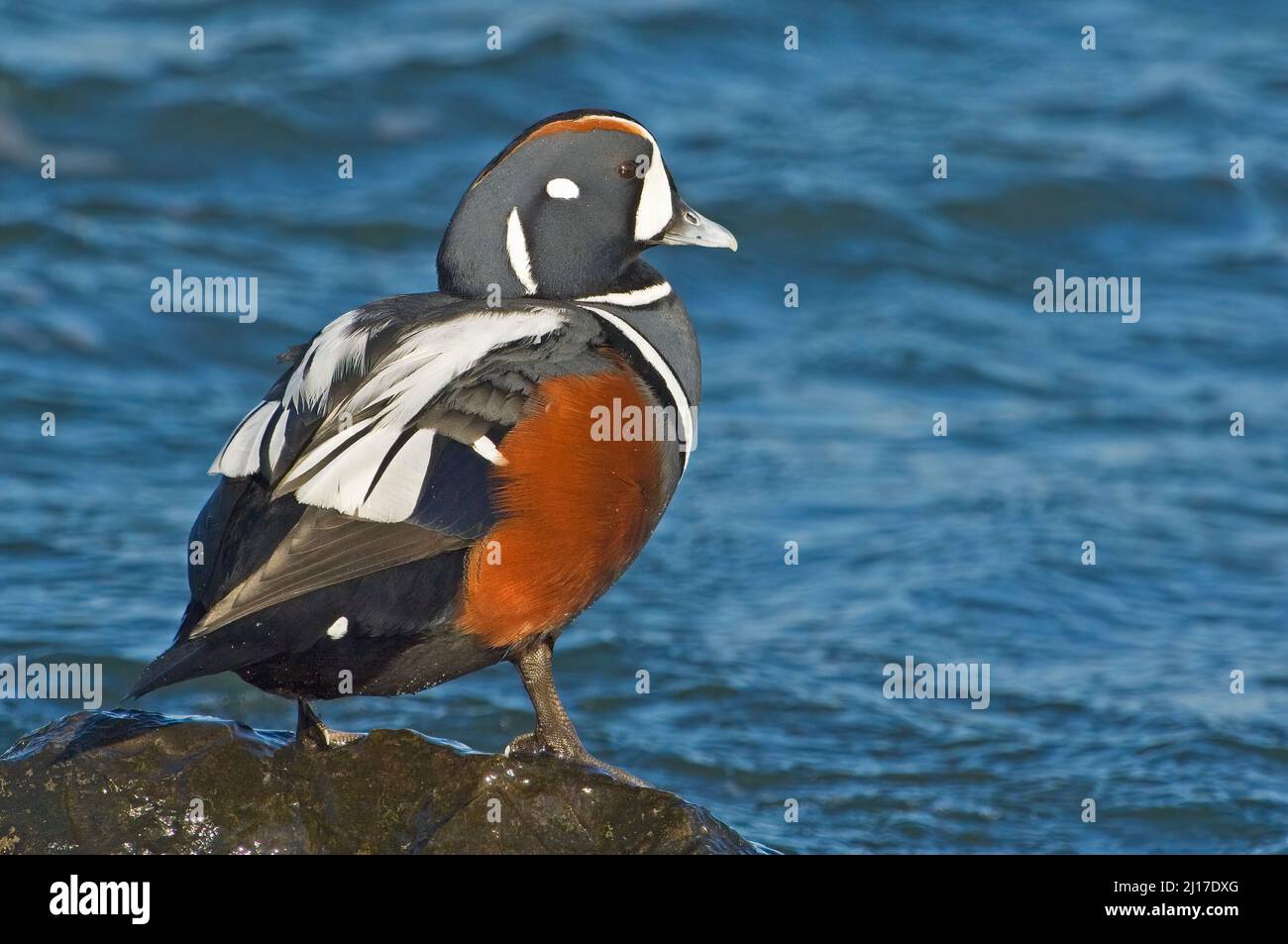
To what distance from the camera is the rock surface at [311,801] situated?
4.89 m

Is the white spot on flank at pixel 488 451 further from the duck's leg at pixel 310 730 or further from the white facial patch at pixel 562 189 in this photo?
the white facial patch at pixel 562 189

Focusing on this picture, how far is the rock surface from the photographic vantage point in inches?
193

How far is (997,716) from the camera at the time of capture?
8062 mm

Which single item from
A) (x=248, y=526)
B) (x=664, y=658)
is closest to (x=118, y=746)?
(x=248, y=526)

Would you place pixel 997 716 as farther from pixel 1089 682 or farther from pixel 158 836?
pixel 158 836

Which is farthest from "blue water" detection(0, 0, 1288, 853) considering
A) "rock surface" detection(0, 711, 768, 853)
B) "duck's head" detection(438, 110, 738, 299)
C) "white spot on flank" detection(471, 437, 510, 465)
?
"white spot on flank" detection(471, 437, 510, 465)

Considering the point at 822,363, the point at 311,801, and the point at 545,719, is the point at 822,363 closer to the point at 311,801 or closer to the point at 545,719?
the point at 545,719

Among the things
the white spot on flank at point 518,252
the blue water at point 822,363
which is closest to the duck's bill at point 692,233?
the white spot on flank at point 518,252

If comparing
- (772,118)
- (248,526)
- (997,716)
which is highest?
(772,118)

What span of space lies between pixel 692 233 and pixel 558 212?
1.93 feet

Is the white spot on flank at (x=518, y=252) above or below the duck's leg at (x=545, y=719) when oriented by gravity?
above

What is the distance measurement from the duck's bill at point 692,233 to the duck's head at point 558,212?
A: 0.17m

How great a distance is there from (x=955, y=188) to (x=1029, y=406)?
11.2ft

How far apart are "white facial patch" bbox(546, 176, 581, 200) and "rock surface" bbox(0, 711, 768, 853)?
179 cm
